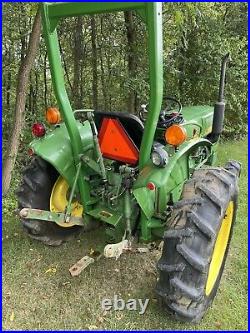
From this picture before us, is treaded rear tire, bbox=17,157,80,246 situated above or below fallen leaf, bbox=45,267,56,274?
above

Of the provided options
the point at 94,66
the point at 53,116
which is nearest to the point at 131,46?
the point at 94,66

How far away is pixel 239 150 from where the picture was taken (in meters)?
6.82

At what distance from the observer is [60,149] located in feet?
9.55

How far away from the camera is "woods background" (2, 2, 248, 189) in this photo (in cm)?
635

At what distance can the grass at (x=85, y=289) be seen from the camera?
98.8 inches

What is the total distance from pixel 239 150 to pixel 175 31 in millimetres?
2467

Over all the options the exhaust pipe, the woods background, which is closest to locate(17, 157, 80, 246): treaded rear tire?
the exhaust pipe

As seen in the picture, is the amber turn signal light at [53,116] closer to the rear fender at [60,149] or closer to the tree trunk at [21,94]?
the rear fender at [60,149]

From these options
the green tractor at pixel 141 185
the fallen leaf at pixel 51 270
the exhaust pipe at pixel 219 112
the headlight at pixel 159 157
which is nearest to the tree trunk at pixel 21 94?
the green tractor at pixel 141 185

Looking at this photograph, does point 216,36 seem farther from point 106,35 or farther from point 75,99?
point 75,99

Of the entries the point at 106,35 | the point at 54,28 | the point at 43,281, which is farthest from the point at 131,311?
the point at 106,35

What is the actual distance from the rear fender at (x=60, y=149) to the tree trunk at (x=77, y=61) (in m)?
4.30

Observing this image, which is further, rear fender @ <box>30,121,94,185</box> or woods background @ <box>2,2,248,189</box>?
woods background @ <box>2,2,248,189</box>

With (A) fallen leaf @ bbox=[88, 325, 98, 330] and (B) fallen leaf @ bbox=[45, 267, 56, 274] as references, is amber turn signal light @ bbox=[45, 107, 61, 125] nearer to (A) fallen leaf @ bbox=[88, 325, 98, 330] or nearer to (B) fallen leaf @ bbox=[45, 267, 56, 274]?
(B) fallen leaf @ bbox=[45, 267, 56, 274]
